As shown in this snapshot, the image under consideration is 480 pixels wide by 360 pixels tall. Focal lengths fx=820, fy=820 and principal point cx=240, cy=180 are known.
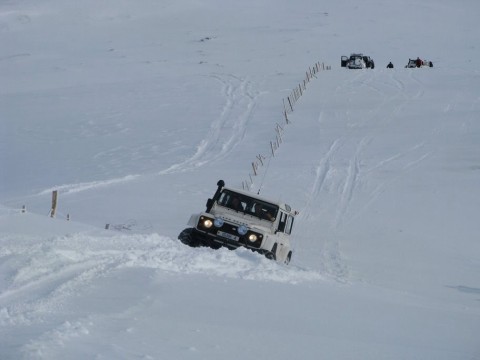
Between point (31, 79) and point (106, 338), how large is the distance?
42.4 m

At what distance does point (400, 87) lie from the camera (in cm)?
3688

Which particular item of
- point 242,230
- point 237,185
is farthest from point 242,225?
point 237,185

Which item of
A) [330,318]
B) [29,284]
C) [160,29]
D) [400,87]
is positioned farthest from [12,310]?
[160,29]

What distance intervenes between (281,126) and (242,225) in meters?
18.0

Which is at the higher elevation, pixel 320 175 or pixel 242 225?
pixel 242 225

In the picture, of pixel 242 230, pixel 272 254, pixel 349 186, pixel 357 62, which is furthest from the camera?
pixel 357 62

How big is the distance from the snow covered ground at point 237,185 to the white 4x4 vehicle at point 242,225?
38.5 inches

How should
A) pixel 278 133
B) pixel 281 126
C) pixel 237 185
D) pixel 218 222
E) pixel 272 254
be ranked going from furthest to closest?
pixel 281 126
pixel 278 133
pixel 237 185
pixel 218 222
pixel 272 254

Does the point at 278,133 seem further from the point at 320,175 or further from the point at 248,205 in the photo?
the point at 248,205

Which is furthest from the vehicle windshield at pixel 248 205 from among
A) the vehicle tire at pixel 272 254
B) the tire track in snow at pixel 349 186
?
the tire track in snow at pixel 349 186

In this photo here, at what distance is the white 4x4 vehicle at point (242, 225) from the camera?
11.8 meters

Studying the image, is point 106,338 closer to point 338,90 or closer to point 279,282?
point 279,282

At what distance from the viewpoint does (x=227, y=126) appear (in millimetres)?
29953

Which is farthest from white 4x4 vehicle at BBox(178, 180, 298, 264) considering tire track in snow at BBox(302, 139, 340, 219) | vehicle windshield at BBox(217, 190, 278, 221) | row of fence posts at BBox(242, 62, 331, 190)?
row of fence posts at BBox(242, 62, 331, 190)
